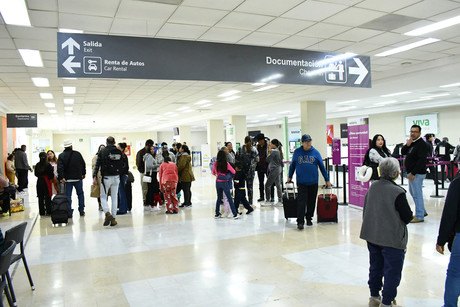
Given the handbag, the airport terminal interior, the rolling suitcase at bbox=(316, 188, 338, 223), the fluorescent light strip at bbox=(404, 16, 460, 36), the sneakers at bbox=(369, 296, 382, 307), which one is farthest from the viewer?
the handbag

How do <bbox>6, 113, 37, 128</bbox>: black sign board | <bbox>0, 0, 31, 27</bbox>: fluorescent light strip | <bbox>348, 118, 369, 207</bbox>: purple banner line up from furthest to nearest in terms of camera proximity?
<bbox>6, 113, 37, 128</bbox>: black sign board
<bbox>348, 118, 369, 207</bbox>: purple banner
<bbox>0, 0, 31, 27</bbox>: fluorescent light strip

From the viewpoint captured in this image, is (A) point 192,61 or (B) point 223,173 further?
(B) point 223,173

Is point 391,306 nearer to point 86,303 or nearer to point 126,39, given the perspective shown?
point 86,303

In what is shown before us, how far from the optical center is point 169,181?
26.1 feet

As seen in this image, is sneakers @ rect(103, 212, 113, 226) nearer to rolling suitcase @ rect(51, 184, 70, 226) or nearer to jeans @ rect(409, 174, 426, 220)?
rolling suitcase @ rect(51, 184, 70, 226)

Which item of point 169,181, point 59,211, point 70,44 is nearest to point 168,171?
point 169,181

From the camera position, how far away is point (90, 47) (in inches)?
177

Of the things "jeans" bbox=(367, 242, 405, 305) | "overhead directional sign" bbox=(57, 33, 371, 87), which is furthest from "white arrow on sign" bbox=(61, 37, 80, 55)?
"jeans" bbox=(367, 242, 405, 305)

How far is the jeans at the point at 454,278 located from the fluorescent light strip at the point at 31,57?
6711 millimetres

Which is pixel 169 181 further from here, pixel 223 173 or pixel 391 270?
pixel 391 270

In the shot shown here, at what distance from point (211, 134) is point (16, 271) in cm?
1723

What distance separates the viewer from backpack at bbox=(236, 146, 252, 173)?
7.93 metres

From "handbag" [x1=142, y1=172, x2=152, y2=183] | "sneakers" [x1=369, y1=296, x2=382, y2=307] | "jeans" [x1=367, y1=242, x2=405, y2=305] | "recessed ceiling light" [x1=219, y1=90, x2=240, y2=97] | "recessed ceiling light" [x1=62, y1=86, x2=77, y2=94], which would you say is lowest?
"sneakers" [x1=369, y1=296, x2=382, y2=307]

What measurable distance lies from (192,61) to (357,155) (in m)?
4.44
